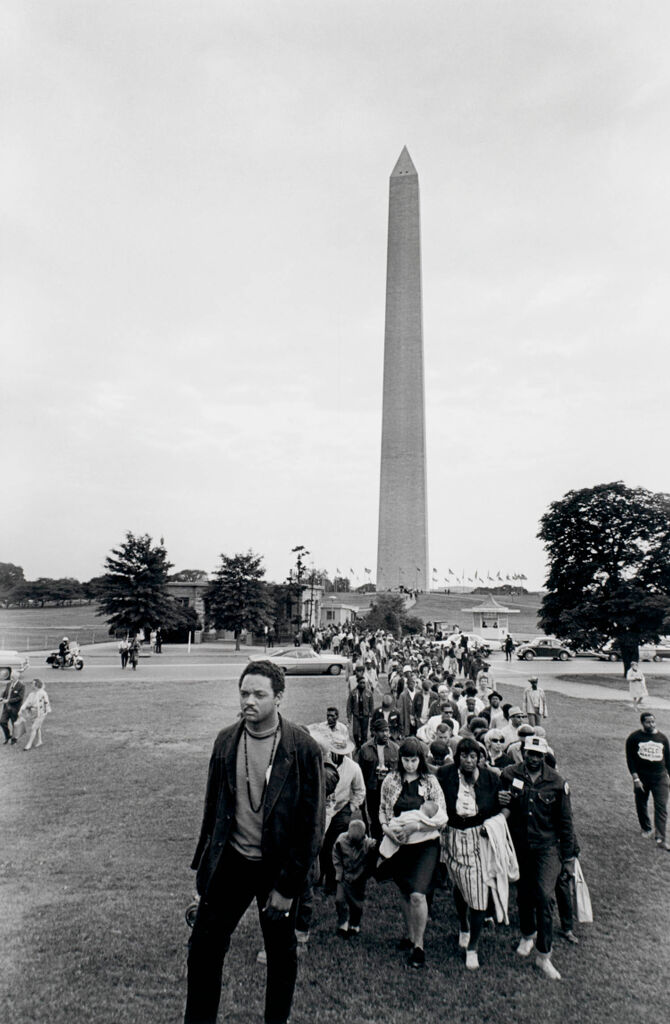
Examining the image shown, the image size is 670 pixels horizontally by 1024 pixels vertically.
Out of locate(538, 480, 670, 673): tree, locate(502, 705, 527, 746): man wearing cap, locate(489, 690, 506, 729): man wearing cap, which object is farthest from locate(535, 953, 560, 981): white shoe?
locate(538, 480, 670, 673): tree

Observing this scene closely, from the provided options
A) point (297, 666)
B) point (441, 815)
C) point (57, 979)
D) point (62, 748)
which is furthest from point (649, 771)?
point (297, 666)

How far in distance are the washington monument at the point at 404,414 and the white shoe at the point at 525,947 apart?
6360 cm

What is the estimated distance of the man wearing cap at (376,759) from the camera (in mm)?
6219

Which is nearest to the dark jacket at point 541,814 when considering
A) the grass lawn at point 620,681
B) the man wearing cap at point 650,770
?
the man wearing cap at point 650,770

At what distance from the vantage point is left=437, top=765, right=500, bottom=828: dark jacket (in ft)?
15.5

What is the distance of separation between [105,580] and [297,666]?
1480 centimetres

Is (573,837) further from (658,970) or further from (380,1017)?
(380,1017)

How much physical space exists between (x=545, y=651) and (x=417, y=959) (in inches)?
1365

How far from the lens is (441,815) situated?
15.0ft

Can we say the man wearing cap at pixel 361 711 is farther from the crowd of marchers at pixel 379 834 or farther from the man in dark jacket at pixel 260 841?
the man in dark jacket at pixel 260 841

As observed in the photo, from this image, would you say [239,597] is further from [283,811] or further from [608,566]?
[283,811]

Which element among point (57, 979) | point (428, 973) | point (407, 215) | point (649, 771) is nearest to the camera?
point (57, 979)

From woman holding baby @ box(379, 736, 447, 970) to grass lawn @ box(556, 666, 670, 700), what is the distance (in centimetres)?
2033

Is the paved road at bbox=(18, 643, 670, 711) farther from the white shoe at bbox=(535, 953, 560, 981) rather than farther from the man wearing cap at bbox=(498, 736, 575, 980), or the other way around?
the white shoe at bbox=(535, 953, 560, 981)
